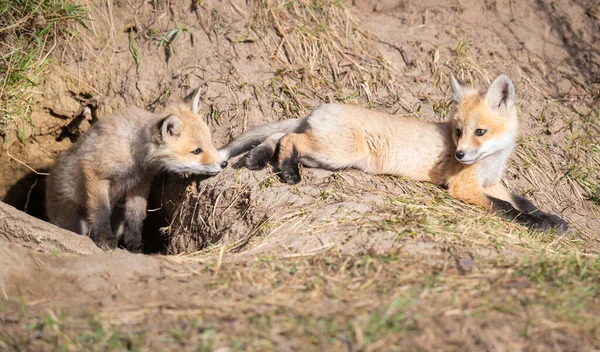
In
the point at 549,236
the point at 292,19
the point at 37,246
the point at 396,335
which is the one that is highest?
the point at 292,19

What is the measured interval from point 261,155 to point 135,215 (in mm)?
1544

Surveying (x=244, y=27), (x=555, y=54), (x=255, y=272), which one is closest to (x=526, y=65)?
(x=555, y=54)

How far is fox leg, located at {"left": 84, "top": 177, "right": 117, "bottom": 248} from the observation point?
5266 millimetres

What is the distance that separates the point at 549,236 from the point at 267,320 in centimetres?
311

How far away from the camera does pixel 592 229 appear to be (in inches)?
219

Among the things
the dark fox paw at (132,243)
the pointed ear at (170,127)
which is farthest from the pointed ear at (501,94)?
the dark fox paw at (132,243)

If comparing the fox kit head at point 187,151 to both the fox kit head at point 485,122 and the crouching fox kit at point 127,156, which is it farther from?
the fox kit head at point 485,122

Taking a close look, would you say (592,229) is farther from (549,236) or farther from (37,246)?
(37,246)

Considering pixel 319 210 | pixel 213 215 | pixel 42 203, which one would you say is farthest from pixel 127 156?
pixel 42 203

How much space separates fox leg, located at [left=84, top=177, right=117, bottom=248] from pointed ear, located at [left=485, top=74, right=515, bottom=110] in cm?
365

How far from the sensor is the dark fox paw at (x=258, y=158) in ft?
16.7

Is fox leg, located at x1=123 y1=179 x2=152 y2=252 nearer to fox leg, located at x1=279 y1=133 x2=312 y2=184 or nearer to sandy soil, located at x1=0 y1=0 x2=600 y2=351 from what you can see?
sandy soil, located at x1=0 y1=0 x2=600 y2=351

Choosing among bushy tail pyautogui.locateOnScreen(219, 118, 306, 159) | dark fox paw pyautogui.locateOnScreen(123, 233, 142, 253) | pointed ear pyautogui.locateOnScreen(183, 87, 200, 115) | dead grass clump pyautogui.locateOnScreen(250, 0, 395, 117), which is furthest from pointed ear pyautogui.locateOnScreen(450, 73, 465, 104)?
dark fox paw pyautogui.locateOnScreen(123, 233, 142, 253)

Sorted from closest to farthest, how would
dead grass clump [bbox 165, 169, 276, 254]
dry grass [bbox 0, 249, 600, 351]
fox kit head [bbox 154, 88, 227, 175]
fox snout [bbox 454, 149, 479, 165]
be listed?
dry grass [bbox 0, 249, 600, 351], dead grass clump [bbox 165, 169, 276, 254], fox snout [bbox 454, 149, 479, 165], fox kit head [bbox 154, 88, 227, 175]
